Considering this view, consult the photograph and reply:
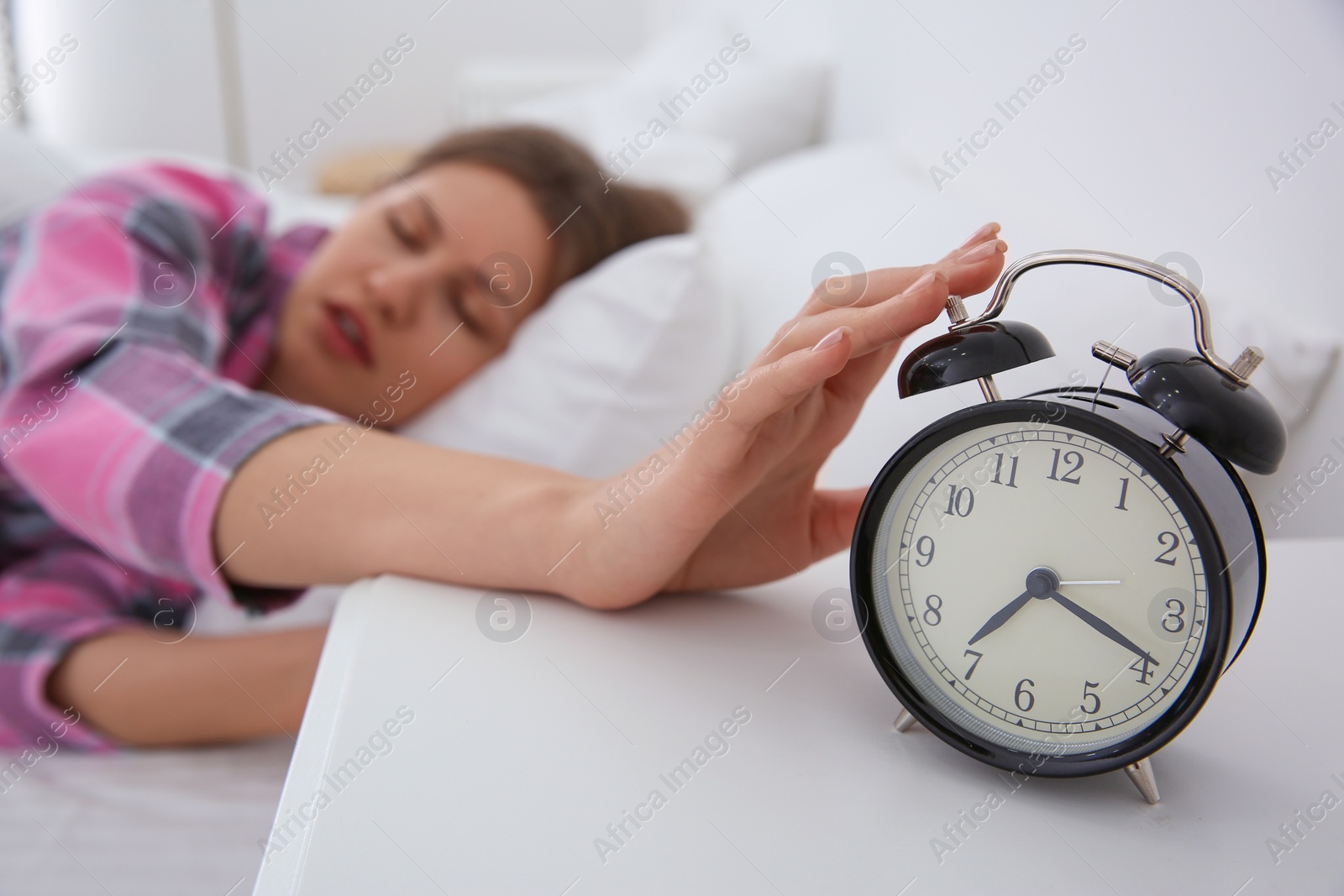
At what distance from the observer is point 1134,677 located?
1.44ft


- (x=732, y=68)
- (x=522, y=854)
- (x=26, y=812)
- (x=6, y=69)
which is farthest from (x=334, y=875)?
(x=6, y=69)

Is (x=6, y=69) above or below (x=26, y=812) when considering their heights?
below

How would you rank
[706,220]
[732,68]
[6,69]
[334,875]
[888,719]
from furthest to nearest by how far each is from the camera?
[6,69] < [732,68] < [706,220] < [888,719] < [334,875]

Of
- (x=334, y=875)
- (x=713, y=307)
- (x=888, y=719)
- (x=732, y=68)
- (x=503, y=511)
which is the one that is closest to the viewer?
(x=334, y=875)

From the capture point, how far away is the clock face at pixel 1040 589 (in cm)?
43

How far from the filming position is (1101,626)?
0.44 meters

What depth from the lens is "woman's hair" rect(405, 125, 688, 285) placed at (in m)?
1.37

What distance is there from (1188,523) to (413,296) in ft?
3.30

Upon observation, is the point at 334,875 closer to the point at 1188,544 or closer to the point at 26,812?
the point at 1188,544

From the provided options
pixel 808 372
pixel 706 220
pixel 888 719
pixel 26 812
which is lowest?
pixel 26 812

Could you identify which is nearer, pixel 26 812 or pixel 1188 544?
pixel 1188 544

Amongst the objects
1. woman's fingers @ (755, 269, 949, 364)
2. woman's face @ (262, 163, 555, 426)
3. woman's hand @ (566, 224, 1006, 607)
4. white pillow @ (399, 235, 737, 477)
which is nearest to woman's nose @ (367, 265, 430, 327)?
woman's face @ (262, 163, 555, 426)

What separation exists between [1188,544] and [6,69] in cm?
377

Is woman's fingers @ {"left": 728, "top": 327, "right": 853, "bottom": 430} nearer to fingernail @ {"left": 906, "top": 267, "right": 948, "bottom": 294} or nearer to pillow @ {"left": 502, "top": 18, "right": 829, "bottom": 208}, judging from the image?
fingernail @ {"left": 906, "top": 267, "right": 948, "bottom": 294}
